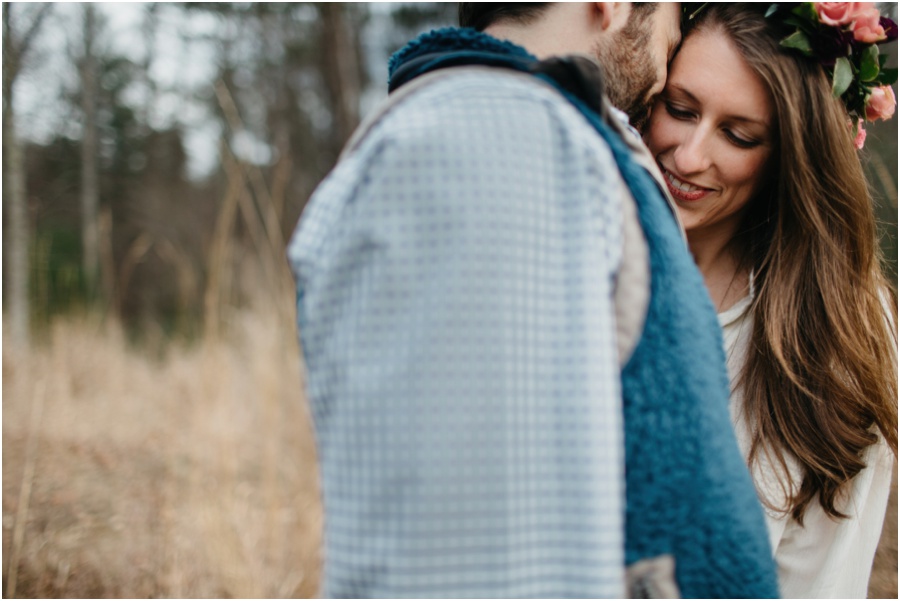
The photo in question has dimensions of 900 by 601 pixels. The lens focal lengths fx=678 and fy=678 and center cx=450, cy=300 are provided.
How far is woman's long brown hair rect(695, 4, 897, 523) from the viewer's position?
163cm

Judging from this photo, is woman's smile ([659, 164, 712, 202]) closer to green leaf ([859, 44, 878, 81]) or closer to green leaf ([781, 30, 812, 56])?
green leaf ([781, 30, 812, 56])

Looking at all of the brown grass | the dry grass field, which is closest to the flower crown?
the dry grass field

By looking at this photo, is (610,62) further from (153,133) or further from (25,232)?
(153,133)

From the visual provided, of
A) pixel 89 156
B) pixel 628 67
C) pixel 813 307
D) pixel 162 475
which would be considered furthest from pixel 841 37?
pixel 89 156

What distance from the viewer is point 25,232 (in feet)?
17.6

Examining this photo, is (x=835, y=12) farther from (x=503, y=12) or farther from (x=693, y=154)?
(x=503, y=12)

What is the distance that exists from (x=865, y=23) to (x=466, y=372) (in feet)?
5.14

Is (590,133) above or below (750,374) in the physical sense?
above

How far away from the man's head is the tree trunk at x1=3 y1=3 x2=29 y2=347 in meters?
4.35

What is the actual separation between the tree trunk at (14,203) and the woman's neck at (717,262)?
430cm

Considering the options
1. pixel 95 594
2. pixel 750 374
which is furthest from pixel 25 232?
pixel 750 374

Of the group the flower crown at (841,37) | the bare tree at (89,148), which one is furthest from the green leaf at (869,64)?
the bare tree at (89,148)

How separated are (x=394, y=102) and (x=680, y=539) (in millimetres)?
633

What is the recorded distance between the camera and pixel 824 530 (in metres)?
1.73
